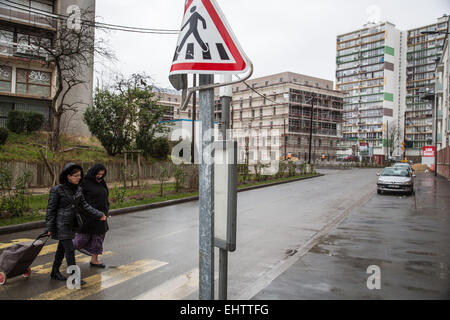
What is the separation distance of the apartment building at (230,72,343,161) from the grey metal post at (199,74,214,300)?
243ft

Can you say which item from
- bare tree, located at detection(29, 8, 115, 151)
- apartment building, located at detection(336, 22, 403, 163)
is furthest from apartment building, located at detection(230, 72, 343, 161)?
bare tree, located at detection(29, 8, 115, 151)

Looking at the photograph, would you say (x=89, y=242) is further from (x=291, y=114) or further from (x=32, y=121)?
(x=291, y=114)

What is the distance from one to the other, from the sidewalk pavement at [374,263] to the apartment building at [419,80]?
10326 centimetres

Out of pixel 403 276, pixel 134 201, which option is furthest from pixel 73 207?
pixel 134 201

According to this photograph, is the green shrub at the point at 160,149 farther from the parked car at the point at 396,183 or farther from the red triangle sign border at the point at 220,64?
the red triangle sign border at the point at 220,64

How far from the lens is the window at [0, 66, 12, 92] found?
2939 cm

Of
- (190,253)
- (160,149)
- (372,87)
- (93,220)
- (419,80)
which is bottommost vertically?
(190,253)

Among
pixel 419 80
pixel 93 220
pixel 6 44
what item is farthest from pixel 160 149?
pixel 419 80

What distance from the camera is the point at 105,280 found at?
5.41m

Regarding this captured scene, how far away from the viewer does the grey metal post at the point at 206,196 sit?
261 centimetres

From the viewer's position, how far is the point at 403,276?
5621 millimetres

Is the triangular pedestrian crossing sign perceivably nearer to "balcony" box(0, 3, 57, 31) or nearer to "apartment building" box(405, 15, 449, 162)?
"balcony" box(0, 3, 57, 31)

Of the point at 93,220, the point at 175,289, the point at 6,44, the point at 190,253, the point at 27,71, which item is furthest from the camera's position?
the point at 27,71

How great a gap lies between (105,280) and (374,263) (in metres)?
4.57
